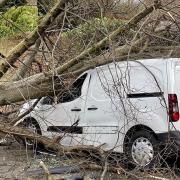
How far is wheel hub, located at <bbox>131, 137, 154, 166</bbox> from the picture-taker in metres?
9.06

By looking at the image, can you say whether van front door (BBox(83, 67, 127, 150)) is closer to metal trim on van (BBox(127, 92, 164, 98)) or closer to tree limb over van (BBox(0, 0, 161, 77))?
metal trim on van (BBox(127, 92, 164, 98))

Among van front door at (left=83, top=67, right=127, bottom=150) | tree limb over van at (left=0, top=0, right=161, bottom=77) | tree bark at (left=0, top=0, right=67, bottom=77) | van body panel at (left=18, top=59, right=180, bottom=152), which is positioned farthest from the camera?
van front door at (left=83, top=67, right=127, bottom=150)

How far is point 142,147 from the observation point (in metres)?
9.27

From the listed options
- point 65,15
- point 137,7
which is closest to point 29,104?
point 65,15

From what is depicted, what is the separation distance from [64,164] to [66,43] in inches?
85.3

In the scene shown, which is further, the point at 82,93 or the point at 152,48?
the point at 82,93

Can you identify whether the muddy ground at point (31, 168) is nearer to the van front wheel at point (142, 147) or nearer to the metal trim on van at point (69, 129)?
the metal trim on van at point (69, 129)

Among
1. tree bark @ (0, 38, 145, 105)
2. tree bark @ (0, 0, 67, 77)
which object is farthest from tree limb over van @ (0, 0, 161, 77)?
tree bark @ (0, 38, 145, 105)

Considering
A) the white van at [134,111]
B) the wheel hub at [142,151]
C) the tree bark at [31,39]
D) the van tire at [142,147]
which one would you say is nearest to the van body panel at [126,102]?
the white van at [134,111]

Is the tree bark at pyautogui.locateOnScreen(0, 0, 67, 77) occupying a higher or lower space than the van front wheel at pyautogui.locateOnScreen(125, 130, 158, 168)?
higher

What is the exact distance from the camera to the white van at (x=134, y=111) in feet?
29.5

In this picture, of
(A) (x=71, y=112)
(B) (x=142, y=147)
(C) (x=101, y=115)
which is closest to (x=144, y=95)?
(B) (x=142, y=147)

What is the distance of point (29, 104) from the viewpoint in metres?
9.11

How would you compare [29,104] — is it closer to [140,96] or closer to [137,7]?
[140,96]
